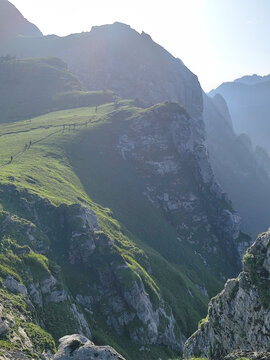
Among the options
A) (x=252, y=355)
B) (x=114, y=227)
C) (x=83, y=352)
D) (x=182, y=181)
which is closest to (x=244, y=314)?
(x=252, y=355)

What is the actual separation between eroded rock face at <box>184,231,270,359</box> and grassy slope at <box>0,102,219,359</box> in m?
29.1

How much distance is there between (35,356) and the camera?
33719mm

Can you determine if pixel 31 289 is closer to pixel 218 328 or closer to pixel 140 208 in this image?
pixel 218 328

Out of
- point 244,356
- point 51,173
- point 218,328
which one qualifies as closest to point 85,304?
point 218,328

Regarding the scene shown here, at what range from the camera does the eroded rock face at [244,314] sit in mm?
26598

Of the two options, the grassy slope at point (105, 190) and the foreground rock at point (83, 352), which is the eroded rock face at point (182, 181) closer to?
the grassy slope at point (105, 190)

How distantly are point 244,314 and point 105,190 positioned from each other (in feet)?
362

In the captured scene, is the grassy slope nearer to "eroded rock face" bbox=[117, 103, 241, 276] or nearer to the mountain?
the mountain

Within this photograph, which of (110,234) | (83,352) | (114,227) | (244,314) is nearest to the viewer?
(83,352)

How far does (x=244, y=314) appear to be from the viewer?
2877 centimetres

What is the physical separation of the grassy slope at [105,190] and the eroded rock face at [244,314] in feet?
95.4

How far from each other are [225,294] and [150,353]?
39369 mm

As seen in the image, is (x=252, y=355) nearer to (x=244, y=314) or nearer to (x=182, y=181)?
(x=244, y=314)

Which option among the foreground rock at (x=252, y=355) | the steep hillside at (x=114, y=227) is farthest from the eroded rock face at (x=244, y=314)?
the steep hillside at (x=114, y=227)
